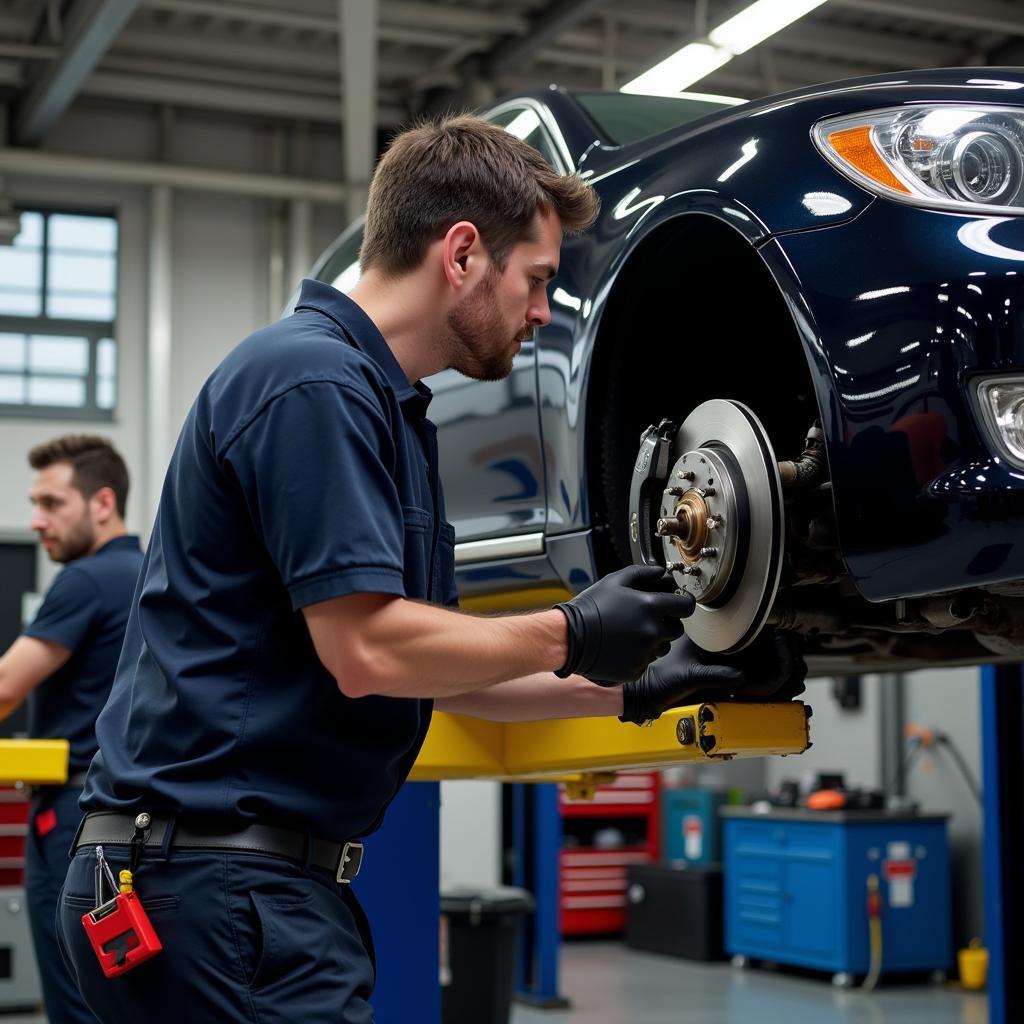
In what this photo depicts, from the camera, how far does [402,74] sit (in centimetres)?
A: 863

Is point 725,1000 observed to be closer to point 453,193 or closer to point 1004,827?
point 1004,827

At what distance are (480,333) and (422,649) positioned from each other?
37 cm

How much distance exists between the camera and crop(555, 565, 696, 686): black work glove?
1.49m

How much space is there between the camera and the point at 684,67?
588cm

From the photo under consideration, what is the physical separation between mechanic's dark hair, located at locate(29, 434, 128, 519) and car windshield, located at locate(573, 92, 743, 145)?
5.06 feet

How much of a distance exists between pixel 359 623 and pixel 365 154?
23.8 ft

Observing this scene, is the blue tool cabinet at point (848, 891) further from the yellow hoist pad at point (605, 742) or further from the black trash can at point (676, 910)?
the yellow hoist pad at point (605, 742)

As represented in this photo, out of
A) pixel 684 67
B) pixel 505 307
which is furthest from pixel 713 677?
pixel 684 67

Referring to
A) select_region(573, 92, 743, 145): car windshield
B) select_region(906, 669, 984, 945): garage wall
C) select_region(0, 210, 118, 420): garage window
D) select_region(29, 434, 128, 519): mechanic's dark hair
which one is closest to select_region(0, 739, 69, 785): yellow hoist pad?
select_region(29, 434, 128, 519): mechanic's dark hair

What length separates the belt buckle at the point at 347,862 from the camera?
149 cm

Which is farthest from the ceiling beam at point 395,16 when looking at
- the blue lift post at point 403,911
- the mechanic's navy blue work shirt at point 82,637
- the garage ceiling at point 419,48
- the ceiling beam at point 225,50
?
the blue lift post at point 403,911

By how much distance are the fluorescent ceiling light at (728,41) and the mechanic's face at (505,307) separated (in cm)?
378

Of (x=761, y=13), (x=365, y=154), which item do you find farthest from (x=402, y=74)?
(x=761, y=13)

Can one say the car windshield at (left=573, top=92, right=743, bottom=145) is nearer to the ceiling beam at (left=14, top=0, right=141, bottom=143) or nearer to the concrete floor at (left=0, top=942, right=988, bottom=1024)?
the concrete floor at (left=0, top=942, right=988, bottom=1024)
